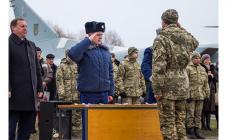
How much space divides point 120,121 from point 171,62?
3.21 ft

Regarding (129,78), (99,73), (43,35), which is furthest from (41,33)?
(99,73)

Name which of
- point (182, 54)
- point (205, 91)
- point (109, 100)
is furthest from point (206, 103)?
point (182, 54)

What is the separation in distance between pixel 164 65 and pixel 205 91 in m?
5.42

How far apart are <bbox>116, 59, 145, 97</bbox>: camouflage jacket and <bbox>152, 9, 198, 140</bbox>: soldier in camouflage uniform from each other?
652cm

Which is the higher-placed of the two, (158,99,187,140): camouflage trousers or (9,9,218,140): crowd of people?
(9,9,218,140): crowd of people

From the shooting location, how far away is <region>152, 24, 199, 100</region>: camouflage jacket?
22.1 feet

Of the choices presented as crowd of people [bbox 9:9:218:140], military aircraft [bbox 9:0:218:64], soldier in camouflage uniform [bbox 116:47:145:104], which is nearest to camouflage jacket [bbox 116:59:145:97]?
soldier in camouflage uniform [bbox 116:47:145:104]

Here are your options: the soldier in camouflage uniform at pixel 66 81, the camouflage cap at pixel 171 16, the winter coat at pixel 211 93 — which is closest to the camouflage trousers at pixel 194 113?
the winter coat at pixel 211 93

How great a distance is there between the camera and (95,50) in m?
7.73

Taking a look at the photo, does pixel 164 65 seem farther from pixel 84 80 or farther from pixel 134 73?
pixel 134 73

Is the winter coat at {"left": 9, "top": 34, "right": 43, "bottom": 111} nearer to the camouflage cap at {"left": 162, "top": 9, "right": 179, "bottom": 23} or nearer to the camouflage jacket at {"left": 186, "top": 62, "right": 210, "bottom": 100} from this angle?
the camouflage cap at {"left": 162, "top": 9, "right": 179, "bottom": 23}

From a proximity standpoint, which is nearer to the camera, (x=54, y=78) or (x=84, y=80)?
(x=84, y=80)

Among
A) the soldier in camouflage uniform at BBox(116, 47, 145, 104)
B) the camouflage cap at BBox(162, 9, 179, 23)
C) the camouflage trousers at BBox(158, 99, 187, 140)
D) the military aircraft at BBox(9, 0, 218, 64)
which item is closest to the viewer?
the camouflage trousers at BBox(158, 99, 187, 140)
